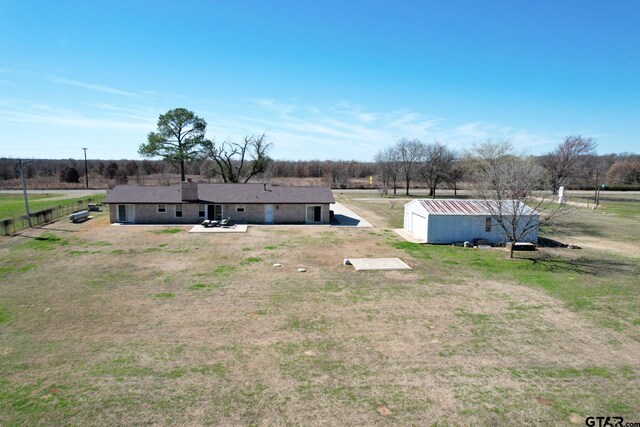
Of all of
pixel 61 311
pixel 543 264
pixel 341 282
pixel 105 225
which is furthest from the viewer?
pixel 105 225

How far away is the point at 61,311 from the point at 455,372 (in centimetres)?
1347

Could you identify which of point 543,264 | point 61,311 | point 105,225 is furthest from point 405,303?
point 105,225

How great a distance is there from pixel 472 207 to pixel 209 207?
72.5 ft

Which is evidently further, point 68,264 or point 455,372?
point 68,264

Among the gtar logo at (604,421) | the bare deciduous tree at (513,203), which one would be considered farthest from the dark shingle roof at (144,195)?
the gtar logo at (604,421)

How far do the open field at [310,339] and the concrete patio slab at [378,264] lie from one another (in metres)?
0.84

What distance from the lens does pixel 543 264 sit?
2172 centimetres

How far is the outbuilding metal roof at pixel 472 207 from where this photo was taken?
26294 mm

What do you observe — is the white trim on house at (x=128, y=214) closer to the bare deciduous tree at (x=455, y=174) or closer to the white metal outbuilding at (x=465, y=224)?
the white metal outbuilding at (x=465, y=224)

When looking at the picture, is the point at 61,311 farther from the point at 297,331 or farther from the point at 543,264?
the point at 543,264

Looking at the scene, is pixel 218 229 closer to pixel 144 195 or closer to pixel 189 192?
pixel 189 192

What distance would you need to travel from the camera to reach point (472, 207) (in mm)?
28500

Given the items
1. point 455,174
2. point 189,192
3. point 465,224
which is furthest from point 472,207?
point 455,174

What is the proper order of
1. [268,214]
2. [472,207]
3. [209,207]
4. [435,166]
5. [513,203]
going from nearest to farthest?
[513,203] → [472,207] → [209,207] → [268,214] → [435,166]
